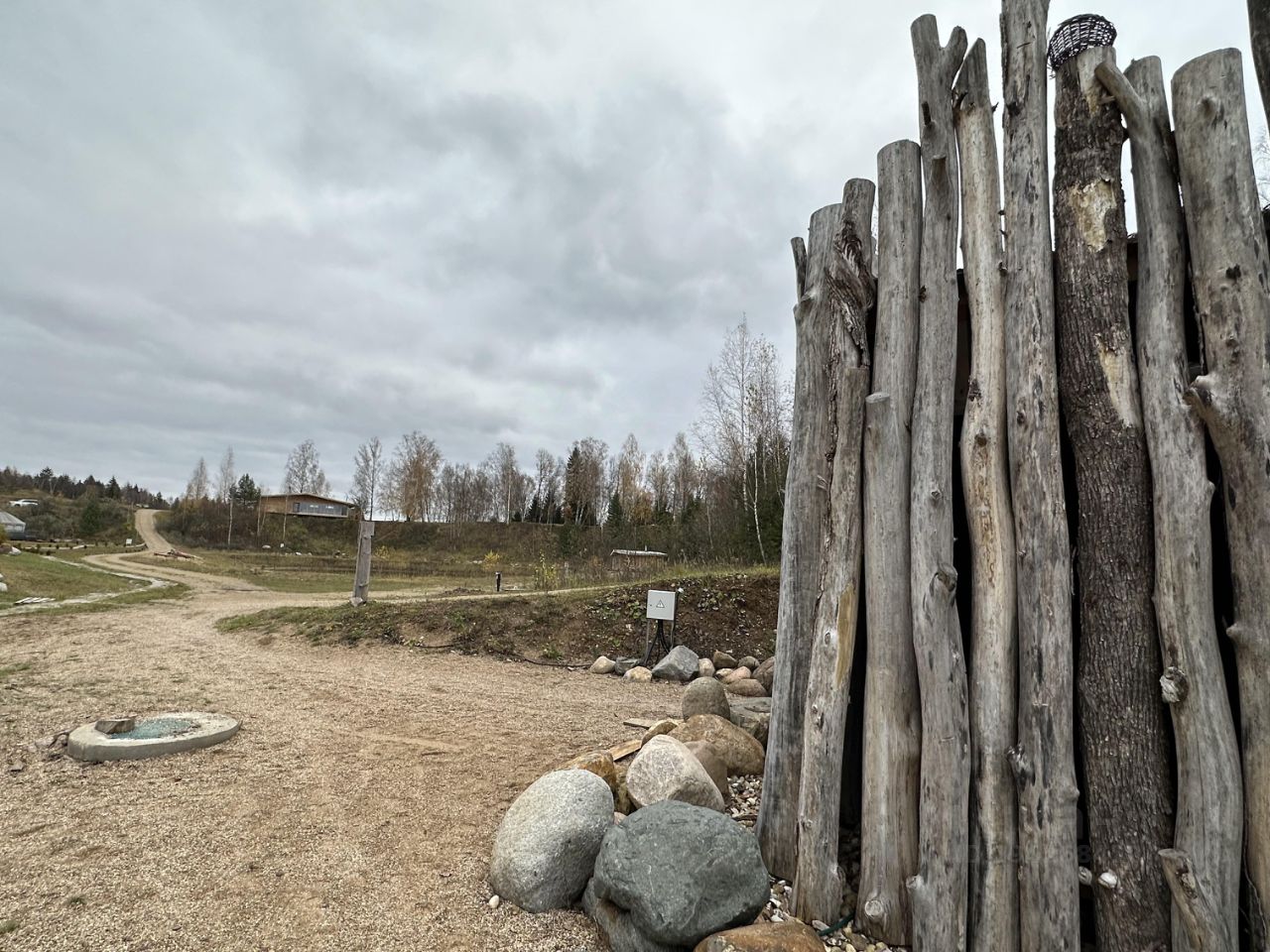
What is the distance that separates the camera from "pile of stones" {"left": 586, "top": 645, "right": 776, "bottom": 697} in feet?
30.8

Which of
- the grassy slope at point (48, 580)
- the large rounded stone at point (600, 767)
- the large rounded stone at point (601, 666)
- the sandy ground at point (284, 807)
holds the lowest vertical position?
the large rounded stone at point (601, 666)

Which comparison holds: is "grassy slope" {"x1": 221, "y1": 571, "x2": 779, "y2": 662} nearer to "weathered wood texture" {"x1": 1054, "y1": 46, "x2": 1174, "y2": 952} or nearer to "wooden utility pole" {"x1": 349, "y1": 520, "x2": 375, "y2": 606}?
"wooden utility pole" {"x1": 349, "y1": 520, "x2": 375, "y2": 606}

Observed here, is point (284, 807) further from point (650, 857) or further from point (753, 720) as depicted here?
point (753, 720)

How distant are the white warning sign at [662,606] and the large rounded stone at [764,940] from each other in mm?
7584

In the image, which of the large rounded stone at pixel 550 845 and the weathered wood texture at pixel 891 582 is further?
the large rounded stone at pixel 550 845

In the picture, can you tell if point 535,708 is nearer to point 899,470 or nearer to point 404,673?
point 404,673

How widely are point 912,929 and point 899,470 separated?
2008 millimetres

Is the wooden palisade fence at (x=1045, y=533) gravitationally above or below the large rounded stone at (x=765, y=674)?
above

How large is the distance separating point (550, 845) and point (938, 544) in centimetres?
243

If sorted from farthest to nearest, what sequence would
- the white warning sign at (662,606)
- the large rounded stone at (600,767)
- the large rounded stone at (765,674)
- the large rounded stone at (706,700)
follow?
1. the white warning sign at (662,606)
2. the large rounded stone at (765,674)
3. the large rounded stone at (706,700)
4. the large rounded stone at (600,767)

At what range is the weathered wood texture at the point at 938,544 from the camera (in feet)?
8.67

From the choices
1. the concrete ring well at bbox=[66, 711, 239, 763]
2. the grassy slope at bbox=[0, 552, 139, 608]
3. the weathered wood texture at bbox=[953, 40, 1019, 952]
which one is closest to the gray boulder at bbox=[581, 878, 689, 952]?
the weathered wood texture at bbox=[953, 40, 1019, 952]

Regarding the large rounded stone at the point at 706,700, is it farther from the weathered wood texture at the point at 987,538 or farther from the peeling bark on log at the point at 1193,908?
the peeling bark on log at the point at 1193,908

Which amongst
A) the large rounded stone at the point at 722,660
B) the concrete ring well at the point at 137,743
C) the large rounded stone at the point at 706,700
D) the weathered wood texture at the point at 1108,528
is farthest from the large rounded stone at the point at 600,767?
the large rounded stone at the point at 722,660
